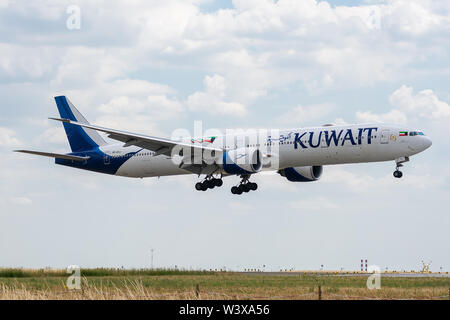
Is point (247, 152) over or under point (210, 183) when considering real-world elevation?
over

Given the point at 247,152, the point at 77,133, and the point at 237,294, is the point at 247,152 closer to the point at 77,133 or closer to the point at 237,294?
the point at 77,133

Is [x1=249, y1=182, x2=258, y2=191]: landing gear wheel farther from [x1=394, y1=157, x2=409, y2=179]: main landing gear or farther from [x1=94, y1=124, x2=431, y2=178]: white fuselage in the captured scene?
[x1=394, y1=157, x2=409, y2=179]: main landing gear

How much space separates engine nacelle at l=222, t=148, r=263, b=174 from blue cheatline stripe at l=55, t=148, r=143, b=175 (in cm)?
1062

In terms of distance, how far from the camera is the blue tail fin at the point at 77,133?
63312mm

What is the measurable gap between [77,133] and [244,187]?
16.9m

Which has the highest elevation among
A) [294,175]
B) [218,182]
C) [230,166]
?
[294,175]

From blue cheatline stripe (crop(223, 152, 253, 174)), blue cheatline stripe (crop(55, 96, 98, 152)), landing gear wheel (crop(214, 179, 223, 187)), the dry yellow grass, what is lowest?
the dry yellow grass

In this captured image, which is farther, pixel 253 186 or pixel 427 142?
pixel 253 186

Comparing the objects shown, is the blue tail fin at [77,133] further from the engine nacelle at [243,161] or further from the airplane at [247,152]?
the engine nacelle at [243,161]

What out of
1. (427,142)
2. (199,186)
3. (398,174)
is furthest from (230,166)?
(427,142)

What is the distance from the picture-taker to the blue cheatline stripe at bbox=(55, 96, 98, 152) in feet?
208

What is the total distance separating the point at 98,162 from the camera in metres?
61.1

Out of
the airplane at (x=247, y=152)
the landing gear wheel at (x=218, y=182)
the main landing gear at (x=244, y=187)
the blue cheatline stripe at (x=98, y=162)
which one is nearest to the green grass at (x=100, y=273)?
the airplane at (x=247, y=152)

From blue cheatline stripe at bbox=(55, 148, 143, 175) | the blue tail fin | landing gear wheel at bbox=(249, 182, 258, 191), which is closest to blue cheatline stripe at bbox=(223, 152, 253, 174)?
landing gear wheel at bbox=(249, 182, 258, 191)
